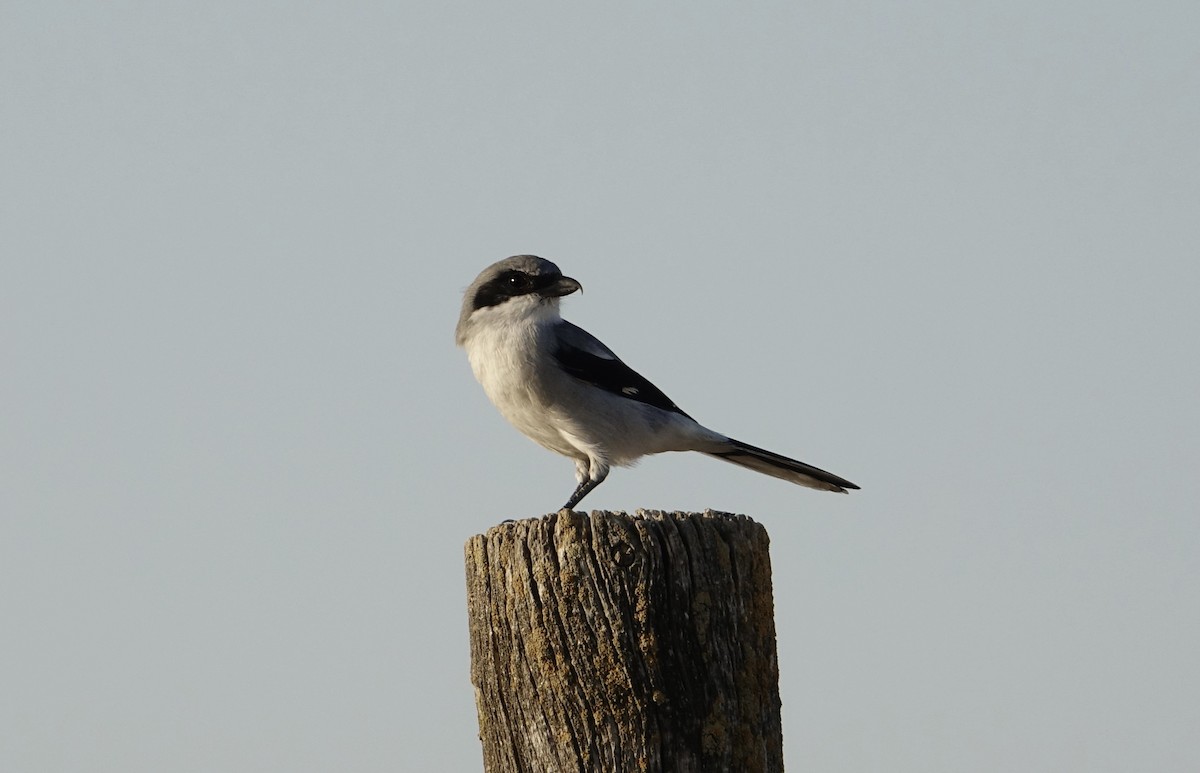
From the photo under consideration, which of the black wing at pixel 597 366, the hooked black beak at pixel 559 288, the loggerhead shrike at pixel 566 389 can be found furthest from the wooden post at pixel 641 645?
the hooked black beak at pixel 559 288

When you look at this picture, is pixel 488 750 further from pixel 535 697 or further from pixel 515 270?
pixel 515 270

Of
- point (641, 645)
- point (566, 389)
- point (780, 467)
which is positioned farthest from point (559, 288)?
point (641, 645)

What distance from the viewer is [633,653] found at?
4.04 metres

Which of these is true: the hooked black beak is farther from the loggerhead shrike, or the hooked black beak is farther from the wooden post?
the wooden post

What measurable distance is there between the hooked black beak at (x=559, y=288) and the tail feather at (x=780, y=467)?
4.29 ft

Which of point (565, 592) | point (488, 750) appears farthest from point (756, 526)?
point (488, 750)

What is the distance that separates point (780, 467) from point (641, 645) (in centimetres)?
434

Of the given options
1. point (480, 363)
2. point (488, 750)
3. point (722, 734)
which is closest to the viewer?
point (722, 734)

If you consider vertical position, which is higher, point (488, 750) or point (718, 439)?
point (718, 439)

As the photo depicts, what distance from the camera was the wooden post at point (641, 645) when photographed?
4.04 metres

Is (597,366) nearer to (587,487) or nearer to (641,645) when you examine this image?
(587,487)

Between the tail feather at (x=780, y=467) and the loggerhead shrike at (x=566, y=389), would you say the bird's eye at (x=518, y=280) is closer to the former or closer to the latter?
the loggerhead shrike at (x=566, y=389)

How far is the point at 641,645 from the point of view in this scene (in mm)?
4031

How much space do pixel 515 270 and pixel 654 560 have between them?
4.54 metres
